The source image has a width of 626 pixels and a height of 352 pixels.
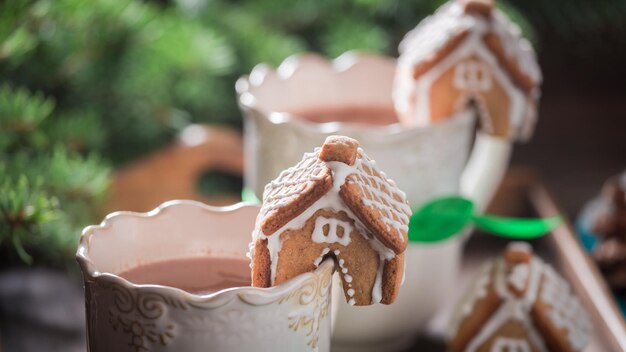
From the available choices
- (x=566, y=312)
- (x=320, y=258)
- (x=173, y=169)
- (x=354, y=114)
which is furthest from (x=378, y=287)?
(x=173, y=169)

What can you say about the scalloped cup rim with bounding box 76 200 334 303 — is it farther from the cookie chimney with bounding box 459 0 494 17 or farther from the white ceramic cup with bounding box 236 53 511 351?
the cookie chimney with bounding box 459 0 494 17

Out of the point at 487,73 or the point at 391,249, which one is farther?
the point at 487,73

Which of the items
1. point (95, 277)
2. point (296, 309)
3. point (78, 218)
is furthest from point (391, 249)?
point (78, 218)

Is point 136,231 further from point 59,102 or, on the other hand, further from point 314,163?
point 59,102

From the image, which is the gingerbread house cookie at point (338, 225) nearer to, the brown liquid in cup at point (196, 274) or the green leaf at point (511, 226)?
the brown liquid in cup at point (196, 274)

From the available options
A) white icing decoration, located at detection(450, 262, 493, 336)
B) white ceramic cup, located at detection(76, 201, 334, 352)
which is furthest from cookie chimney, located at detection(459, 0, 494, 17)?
white ceramic cup, located at detection(76, 201, 334, 352)
